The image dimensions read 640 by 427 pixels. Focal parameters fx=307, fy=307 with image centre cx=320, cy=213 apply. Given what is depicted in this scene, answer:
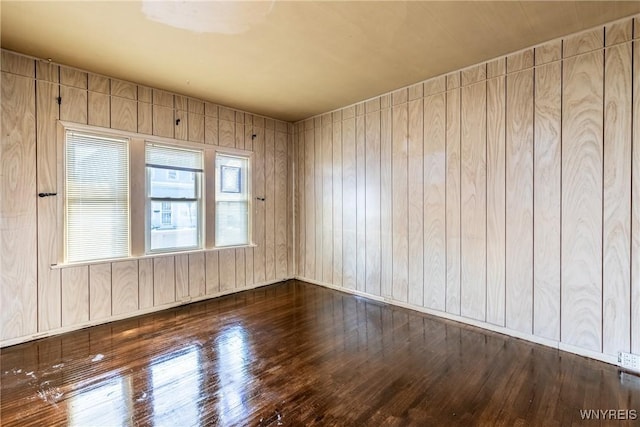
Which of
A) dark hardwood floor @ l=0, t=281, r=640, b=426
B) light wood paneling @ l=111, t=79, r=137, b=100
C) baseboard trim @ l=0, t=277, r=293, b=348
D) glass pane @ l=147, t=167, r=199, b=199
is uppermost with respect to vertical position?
light wood paneling @ l=111, t=79, r=137, b=100

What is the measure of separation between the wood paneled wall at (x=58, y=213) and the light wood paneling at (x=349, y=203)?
5.41ft

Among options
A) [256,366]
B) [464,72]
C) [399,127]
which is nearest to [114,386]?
[256,366]

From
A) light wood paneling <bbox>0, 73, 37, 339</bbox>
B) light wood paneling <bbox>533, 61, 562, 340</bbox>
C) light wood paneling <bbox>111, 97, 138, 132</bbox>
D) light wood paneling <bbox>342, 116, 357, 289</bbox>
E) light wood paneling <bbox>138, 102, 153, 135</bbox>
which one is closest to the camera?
light wood paneling <bbox>533, 61, 562, 340</bbox>

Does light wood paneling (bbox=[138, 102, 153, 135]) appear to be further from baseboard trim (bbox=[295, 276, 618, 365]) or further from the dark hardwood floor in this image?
baseboard trim (bbox=[295, 276, 618, 365])

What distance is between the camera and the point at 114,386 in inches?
89.8

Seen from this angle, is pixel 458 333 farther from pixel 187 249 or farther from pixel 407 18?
pixel 187 249

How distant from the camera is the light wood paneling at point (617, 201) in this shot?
2.50 meters

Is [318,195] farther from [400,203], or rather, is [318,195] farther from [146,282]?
[146,282]

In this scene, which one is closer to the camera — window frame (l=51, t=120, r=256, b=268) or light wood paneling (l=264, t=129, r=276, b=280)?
window frame (l=51, t=120, r=256, b=268)

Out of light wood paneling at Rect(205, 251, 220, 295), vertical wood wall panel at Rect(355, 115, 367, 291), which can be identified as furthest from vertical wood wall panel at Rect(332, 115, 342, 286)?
light wood paneling at Rect(205, 251, 220, 295)

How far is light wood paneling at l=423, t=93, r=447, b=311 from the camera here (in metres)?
3.63

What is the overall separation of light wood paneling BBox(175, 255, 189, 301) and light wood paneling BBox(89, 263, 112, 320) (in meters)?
0.78

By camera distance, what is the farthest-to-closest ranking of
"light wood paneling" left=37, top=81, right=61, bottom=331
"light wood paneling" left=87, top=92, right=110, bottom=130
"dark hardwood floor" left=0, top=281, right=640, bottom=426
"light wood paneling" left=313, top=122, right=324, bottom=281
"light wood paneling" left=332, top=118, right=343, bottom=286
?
"light wood paneling" left=313, top=122, right=324, bottom=281
"light wood paneling" left=332, top=118, right=343, bottom=286
"light wood paneling" left=87, top=92, right=110, bottom=130
"light wood paneling" left=37, top=81, right=61, bottom=331
"dark hardwood floor" left=0, top=281, right=640, bottom=426

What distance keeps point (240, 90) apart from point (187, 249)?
2281 mm
